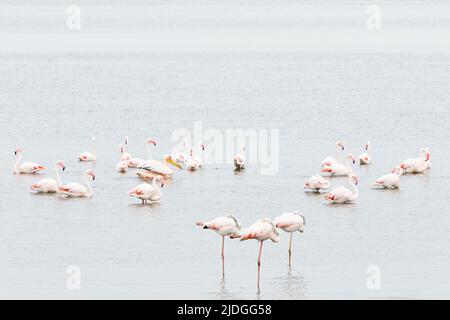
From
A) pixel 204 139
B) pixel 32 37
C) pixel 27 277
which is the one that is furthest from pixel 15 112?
pixel 32 37

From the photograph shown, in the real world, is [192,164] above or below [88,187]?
above

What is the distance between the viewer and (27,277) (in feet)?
60.6

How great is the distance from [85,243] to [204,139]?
14553 millimetres

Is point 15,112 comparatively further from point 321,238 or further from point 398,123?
point 321,238

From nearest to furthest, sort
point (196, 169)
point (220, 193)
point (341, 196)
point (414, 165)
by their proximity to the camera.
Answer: point (341, 196) < point (220, 193) < point (414, 165) < point (196, 169)

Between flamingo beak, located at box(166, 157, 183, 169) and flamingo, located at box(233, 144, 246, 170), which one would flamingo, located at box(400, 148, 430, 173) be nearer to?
flamingo, located at box(233, 144, 246, 170)

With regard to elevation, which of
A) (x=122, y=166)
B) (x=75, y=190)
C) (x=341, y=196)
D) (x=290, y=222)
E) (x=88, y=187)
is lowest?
(x=290, y=222)

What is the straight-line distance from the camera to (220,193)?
26.1 meters

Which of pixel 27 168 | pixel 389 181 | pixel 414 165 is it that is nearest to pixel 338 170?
pixel 414 165

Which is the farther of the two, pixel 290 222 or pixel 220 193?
pixel 220 193

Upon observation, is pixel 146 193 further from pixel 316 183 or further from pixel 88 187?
pixel 316 183

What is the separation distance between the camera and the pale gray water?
60.8 ft

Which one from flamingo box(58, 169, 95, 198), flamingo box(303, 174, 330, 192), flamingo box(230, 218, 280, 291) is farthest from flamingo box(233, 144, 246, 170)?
flamingo box(230, 218, 280, 291)
